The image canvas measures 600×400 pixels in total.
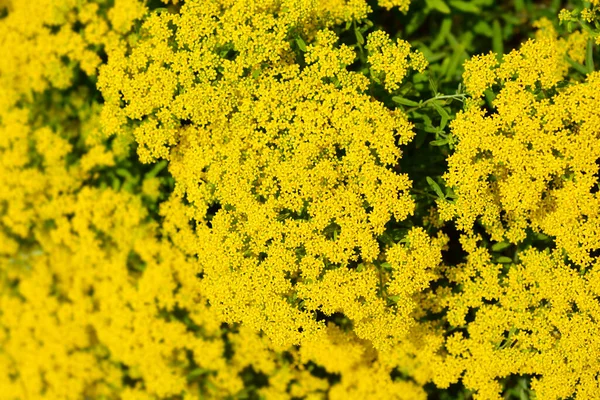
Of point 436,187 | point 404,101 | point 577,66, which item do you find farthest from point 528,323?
point 577,66

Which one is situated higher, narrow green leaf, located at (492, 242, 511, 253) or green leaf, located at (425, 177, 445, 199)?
green leaf, located at (425, 177, 445, 199)

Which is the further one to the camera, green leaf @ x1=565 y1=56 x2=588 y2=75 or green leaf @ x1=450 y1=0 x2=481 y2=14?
green leaf @ x1=450 y1=0 x2=481 y2=14

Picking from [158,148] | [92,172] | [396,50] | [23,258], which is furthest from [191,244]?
[23,258]

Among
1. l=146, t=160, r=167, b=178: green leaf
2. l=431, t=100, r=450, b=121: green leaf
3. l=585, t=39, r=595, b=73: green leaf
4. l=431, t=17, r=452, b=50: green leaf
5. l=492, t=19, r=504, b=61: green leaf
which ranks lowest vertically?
l=431, t=100, r=450, b=121: green leaf

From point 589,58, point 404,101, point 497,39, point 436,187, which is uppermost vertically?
point 497,39

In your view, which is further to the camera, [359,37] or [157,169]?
[157,169]

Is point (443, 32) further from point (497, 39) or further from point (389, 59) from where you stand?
point (389, 59)

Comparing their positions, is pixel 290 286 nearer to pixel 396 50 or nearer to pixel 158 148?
pixel 158 148

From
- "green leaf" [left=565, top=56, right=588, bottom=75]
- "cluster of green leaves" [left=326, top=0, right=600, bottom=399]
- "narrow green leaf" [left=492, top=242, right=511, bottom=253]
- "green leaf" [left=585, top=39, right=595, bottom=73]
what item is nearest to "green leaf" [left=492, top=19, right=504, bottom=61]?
"cluster of green leaves" [left=326, top=0, right=600, bottom=399]

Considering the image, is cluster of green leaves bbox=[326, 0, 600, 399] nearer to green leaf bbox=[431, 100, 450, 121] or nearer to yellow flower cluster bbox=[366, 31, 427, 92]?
green leaf bbox=[431, 100, 450, 121]
